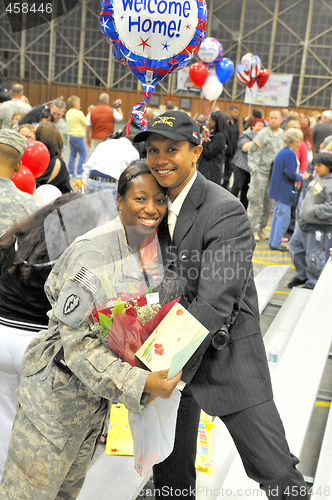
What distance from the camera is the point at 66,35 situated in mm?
20406

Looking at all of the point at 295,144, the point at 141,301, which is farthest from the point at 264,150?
the point at 141,301

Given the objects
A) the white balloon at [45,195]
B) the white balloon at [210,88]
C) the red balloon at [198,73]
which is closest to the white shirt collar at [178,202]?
the white balloon at [45,195]

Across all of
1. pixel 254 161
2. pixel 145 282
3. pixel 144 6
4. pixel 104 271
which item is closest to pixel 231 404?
pixel 145 282

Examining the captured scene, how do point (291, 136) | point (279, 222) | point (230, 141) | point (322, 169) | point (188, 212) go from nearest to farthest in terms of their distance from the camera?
point (188, 212) < point (322, 169) < point (291, 136) < point (279, 222) < point (230, 141)

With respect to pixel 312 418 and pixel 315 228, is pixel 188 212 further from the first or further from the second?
pixel 315 228

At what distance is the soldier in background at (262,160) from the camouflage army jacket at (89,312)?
240 inches

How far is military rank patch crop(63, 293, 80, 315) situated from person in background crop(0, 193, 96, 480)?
1.49 feet

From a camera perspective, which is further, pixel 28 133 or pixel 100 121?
pixel 100 121

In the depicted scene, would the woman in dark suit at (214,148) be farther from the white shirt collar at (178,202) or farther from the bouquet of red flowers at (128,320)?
the bouquet of red flowers at (128,320)

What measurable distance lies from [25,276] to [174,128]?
924mm

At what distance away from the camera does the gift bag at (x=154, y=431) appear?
74.1 inches

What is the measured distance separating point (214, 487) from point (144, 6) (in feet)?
9.25

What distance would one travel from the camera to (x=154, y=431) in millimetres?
1886

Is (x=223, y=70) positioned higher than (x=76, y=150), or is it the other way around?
(x=223, y=70)
